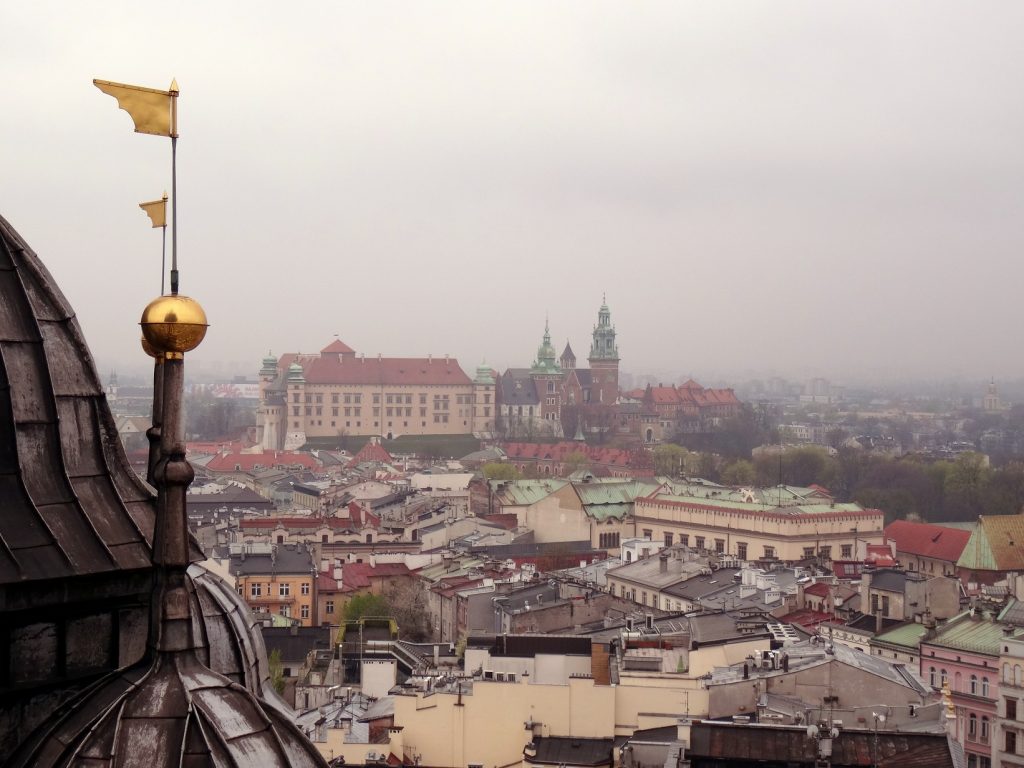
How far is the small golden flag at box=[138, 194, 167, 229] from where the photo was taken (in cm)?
688

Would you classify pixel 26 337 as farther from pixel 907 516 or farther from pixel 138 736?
pixel 907 516

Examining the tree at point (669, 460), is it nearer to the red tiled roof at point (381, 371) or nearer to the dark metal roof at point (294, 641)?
the red tiled roof at point (381, 371)

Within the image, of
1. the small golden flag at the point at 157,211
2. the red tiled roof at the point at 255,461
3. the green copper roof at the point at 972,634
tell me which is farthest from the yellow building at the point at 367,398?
the small golden flag at the point at 157,211

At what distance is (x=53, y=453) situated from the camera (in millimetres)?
6160

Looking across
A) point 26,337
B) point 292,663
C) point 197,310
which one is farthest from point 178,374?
point 292,663

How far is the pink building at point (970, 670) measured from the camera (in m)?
34.1

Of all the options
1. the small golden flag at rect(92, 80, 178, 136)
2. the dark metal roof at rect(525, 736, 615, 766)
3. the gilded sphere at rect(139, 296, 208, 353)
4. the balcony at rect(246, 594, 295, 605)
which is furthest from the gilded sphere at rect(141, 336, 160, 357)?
the balcony at rect(246, 594, 295, 605)

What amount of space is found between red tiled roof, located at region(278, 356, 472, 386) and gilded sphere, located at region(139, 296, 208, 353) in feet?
466

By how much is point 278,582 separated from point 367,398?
3908 inches

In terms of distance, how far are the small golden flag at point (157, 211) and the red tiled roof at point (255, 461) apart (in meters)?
97.6

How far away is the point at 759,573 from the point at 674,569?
3260mm

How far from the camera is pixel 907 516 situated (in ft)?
297

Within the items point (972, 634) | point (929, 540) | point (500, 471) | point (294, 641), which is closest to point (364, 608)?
point (294, 641)

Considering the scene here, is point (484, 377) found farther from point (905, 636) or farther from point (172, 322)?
point (172, 322)
